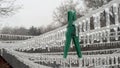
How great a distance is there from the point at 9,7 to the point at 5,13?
200 mm

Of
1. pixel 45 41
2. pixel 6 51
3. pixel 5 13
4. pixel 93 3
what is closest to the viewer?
pixel 45 41

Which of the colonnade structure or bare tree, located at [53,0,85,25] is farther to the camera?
bare tree, located at [53,0,85,25]

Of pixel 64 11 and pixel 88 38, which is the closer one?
pixel 88 38

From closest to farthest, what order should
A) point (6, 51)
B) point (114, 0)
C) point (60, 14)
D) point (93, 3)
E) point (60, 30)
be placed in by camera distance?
1. point (114, 0)
2. point (60, 30)
3. point (6, 51)
4. point (93, 3)
5. point (60, 14)

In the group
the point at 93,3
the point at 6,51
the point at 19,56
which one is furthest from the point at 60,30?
the point at 93,3

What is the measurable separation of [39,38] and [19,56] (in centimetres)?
60

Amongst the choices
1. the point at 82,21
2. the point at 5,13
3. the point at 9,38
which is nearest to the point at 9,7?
the point at 5,13

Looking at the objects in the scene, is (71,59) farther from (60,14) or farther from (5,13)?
(60,14)

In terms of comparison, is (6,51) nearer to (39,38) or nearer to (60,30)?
(39,38)

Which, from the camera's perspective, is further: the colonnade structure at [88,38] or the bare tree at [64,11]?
the bare tree at [64,11]

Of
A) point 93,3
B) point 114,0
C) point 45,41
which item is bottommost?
point 45,41

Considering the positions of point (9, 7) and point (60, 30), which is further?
point (9, 7)

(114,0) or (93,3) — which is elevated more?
(93,3)

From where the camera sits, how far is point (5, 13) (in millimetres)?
7883
